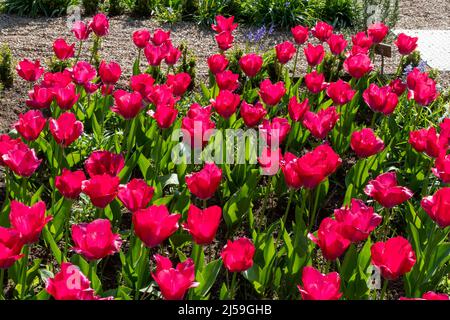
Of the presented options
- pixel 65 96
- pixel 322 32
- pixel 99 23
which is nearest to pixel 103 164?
pixel 65 96

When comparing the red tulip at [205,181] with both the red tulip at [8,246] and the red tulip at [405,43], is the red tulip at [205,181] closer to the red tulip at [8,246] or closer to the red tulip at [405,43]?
the red tulip at [8,246]

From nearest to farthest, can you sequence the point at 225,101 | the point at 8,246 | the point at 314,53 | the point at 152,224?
the point at 8,246, the point at 152,224, the point at 225,101, the point at 314,53

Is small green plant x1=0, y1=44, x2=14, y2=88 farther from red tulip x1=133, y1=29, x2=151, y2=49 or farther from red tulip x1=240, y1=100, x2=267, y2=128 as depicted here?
red tulip x1=240, y1=100, x2=267, y2=128

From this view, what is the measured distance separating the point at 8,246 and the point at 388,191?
156 cm

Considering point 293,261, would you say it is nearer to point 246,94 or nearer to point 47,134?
point 47,134

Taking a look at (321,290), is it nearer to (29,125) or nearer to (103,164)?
(103,164)

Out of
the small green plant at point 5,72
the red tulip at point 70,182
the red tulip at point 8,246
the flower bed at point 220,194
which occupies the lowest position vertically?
the small green plant at point 5,72

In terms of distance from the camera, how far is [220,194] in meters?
4.27

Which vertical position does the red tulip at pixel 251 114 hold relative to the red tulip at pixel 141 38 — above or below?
above

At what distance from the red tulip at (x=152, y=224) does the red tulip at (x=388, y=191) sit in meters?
0.96

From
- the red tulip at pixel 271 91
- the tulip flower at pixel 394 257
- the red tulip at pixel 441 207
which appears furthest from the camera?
the red tulip at pixel 271 91

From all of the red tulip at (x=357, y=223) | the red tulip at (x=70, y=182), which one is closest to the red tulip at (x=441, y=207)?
the red tulip at (x=357, y=223)

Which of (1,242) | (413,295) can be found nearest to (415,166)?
Result: (413,295)

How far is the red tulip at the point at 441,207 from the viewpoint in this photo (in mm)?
3059
